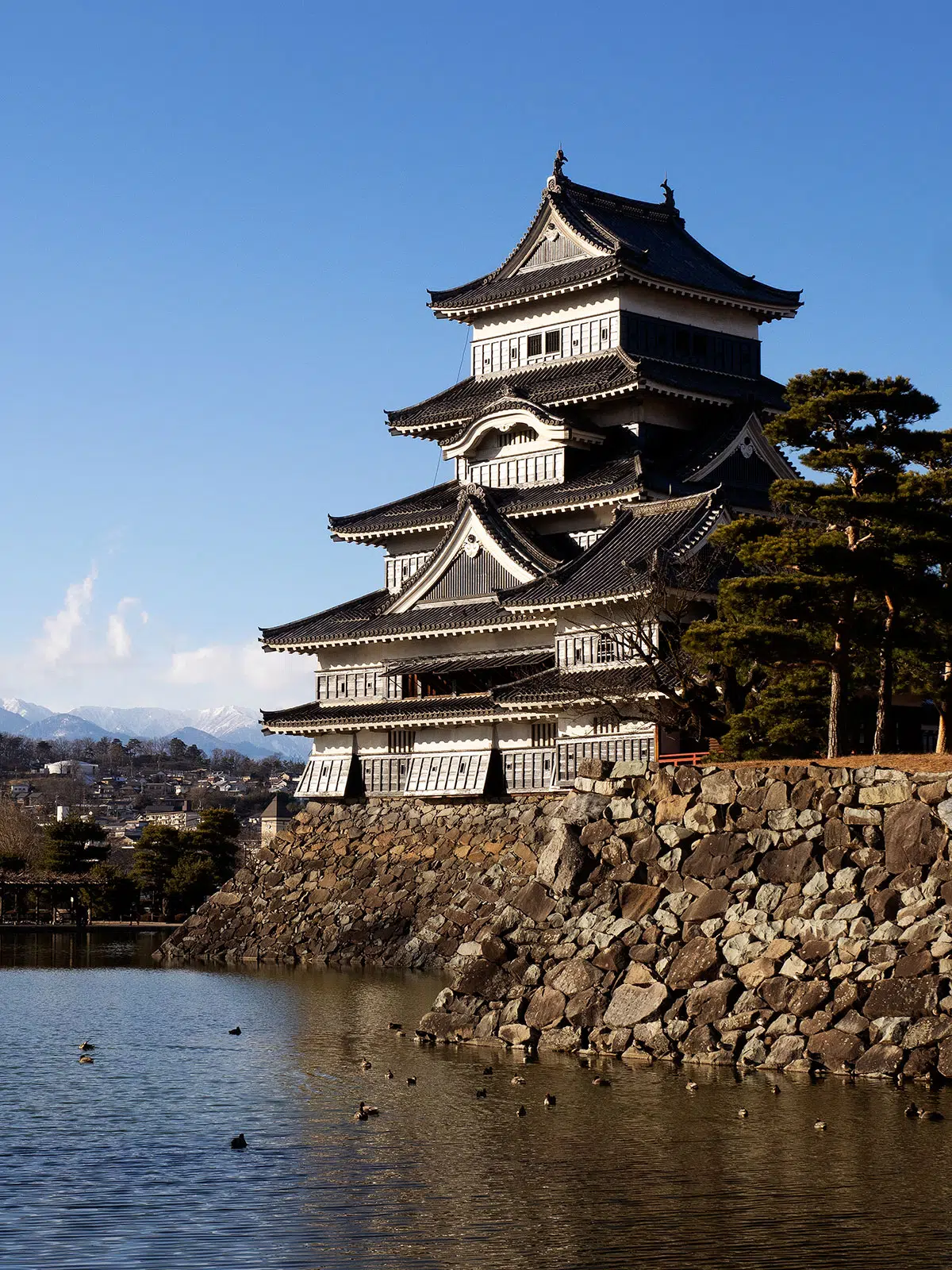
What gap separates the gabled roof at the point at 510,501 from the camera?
43.0m

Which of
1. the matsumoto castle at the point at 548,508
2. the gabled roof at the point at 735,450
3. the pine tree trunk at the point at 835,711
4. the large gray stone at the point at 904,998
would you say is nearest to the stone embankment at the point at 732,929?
the large gray stone at the point at 904,998

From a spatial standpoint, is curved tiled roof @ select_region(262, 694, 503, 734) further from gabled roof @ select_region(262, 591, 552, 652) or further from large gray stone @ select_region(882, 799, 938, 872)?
large gray stone @ select_region(882, 799, 938, 872)

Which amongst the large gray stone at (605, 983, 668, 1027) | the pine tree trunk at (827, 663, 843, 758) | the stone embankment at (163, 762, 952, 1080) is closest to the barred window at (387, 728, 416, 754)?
the pine tree trunk at (827, 663, 843, 758)

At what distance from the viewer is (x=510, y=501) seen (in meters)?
45.2

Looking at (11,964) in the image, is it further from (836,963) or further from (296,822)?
(836,963)

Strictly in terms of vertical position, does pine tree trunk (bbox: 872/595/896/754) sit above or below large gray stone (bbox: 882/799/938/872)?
above

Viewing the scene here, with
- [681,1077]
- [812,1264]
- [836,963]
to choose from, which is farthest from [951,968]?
[812,1264]

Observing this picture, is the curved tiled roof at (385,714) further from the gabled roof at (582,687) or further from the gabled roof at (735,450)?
the gabled roof at (735,450)

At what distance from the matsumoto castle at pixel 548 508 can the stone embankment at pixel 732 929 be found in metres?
12.2

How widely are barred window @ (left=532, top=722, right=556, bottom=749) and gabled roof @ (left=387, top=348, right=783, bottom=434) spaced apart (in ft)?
28.0

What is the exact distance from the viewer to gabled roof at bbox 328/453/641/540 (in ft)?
141

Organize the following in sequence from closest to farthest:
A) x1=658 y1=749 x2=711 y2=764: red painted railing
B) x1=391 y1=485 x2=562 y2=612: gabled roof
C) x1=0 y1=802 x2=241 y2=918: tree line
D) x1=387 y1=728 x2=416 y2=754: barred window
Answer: x1=658 y1=749 x2=711 y2=764: red painted railing → x1=391 y1=485 x2=562 y2=612: gabled roof → x1=387 y1=728 x2=416 y2=754: barred window → x1=0 y1=802 x2=241 y2=918: tree line

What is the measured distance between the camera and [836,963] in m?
22.2

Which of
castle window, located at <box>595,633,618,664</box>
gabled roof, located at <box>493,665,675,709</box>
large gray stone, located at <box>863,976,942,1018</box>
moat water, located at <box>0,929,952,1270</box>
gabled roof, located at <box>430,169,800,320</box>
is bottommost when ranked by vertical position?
moat water, located at <box>0,929,952,1270</box>
